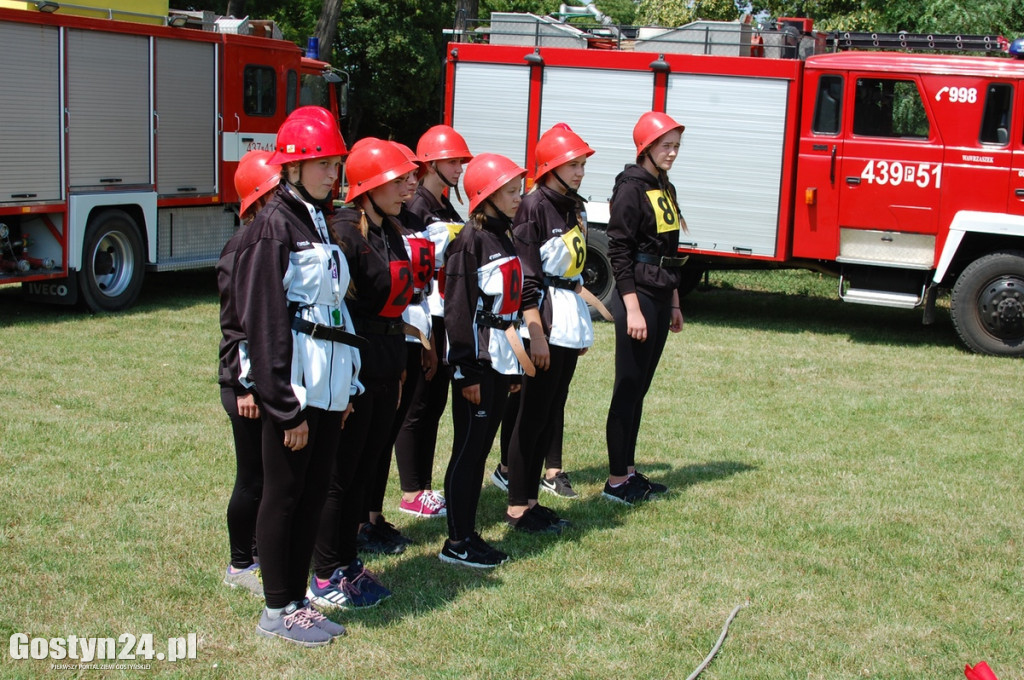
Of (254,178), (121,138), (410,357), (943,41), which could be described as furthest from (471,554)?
(943,41)

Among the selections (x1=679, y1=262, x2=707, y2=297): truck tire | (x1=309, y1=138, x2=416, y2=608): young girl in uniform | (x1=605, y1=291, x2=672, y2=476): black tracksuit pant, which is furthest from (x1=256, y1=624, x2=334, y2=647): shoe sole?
(x1=679, y1=262, x2=707, y2=297): truck tire

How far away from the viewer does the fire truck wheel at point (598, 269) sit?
40.9 feet

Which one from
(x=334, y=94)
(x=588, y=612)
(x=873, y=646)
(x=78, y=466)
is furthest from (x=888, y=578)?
(x=334, y=94)

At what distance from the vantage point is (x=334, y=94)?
607 inches

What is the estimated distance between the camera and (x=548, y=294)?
19.1ft

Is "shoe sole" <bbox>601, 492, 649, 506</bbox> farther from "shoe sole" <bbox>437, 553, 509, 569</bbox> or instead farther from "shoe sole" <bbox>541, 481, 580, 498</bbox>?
"shoe sole" <bbox>437, 553, 509, 569</bbox>

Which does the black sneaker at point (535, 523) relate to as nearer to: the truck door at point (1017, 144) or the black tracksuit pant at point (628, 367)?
the black tracksuit pant at point (628, 367)

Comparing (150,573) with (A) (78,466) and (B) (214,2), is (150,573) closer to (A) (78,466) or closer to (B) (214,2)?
(A) (78,466)

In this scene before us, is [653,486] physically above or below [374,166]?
below

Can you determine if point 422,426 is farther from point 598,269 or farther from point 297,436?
point 598,269

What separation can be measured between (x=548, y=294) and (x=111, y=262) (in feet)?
25.8

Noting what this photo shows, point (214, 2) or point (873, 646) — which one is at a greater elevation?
point (214, 2)

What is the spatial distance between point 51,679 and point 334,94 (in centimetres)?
1217

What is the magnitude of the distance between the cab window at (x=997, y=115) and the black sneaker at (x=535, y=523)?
285 inches
